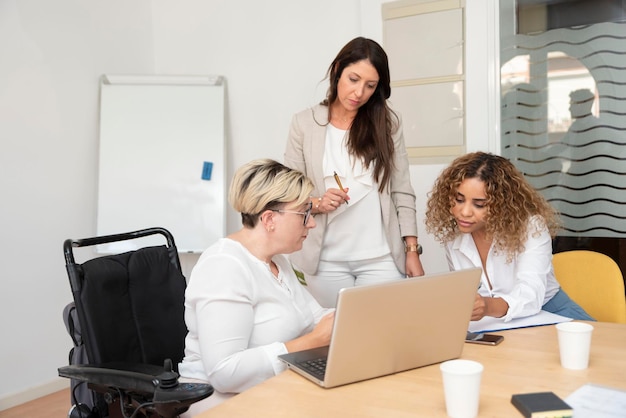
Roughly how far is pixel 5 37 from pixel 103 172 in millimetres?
876

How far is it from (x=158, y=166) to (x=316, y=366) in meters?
2.68

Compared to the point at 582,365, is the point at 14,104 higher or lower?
higher

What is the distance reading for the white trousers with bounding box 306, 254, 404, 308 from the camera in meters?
2.29

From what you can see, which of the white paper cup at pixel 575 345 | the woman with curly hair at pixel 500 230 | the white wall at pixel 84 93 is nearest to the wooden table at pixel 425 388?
the white paper cup at pixel 575 345

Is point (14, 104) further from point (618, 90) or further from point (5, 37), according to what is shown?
point (618, 90)

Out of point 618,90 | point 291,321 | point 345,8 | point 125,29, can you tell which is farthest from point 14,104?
A: point 618,90

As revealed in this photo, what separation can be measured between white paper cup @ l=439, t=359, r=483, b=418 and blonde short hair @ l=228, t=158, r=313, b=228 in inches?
27.1

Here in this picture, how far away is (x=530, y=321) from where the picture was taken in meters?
1.75

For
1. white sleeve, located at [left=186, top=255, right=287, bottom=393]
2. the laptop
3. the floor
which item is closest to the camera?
the laptop

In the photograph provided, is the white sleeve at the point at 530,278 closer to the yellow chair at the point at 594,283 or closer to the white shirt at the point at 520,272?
the white shirt at the point at 520,272

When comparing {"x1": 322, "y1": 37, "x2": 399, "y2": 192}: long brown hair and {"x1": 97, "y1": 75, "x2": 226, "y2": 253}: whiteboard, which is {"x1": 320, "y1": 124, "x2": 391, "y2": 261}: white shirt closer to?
{"x1": 322, "y1": 37, "x2": 399, "y2": 192}: long brown hair

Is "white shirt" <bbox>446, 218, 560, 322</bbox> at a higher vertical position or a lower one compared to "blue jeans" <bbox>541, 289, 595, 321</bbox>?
higher

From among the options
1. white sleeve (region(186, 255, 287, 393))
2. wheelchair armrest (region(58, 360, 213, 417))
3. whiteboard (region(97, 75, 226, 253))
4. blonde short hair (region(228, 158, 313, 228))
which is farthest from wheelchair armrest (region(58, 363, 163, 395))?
whiteboard (region(97, 75, 226, 253))

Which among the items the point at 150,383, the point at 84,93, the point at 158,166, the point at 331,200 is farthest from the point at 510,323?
the point at 84,93
